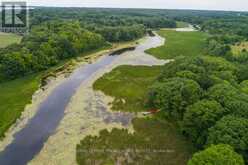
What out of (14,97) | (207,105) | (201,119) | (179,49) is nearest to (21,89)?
(14,97)

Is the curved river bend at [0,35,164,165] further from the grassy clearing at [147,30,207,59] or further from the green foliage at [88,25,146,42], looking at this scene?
the green foliage at [88,25,146,42]

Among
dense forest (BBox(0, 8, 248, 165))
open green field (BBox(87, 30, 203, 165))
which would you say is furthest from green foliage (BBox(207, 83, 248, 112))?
open green field (BBox(87, 30, 203, 165))

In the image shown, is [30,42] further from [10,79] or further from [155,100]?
[155,100]

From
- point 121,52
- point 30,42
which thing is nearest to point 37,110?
point 30,42

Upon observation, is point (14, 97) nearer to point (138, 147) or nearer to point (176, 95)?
point (138, 147)

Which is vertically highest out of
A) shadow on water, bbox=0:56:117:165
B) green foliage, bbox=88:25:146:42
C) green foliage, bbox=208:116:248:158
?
green foliage, bbox=88:25:146:42

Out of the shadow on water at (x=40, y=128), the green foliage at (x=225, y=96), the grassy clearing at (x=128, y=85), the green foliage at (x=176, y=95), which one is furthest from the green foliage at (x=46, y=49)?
the green foliage at (x=225, y=96)

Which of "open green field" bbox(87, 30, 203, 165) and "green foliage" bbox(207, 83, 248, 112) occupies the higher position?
"green foliage" bbox(207, 83, 248, 112)
